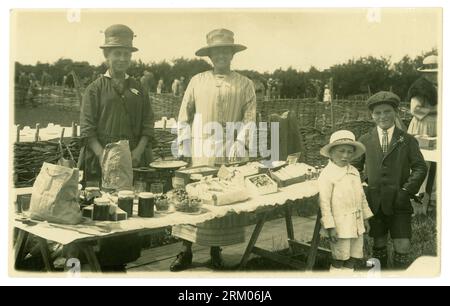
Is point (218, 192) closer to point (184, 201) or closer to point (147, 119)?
point (184, 201)

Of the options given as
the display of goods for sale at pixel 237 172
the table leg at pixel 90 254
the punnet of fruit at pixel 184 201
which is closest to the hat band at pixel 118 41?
the display of goods for sale at pixel 237 172

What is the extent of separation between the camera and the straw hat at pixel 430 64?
4.71 m

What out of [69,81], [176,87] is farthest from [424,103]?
[69,81]

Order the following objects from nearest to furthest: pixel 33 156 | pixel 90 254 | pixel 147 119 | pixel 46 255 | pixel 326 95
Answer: pixel 90 254
pixel 46 255
pixel 33 156
pixel 147 119
pixel 326 95

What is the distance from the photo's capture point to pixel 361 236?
4.61 metres

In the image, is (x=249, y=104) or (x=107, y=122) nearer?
(x=107, y=122)

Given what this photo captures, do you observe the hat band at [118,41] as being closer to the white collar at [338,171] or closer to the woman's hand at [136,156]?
the woman's hand at [136,156]

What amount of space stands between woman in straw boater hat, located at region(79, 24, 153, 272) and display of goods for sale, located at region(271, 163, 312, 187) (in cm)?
125

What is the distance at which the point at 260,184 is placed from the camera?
4309mm

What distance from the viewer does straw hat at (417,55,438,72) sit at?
15.4 feet

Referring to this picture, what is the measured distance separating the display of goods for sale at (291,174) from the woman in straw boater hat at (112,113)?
125 cm

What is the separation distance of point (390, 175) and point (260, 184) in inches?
49.1
